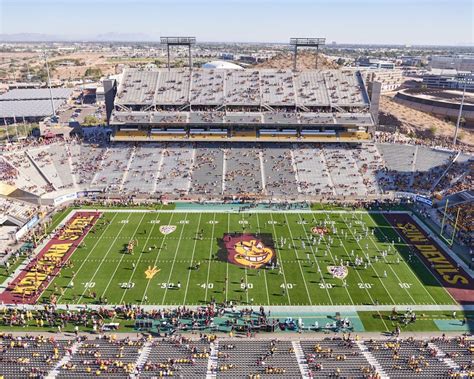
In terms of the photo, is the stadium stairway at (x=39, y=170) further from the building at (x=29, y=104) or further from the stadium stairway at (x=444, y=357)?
the stadium stairway at (x=444, y=357)

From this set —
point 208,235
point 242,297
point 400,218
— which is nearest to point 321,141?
point 400,218

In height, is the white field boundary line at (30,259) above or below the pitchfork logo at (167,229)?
below

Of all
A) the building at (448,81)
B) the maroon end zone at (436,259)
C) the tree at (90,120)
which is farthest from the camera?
the building at (448,81)

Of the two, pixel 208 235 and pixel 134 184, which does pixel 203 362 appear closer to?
pixel 208 235

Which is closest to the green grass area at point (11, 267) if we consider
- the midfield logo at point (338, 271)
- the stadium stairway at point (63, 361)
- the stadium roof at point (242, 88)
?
the stadium stairway at point (63, 361)

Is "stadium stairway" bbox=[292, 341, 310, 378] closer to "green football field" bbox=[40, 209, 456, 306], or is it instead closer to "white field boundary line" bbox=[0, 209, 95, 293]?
"green football field" bbox=[40, 209, 456, 306]
